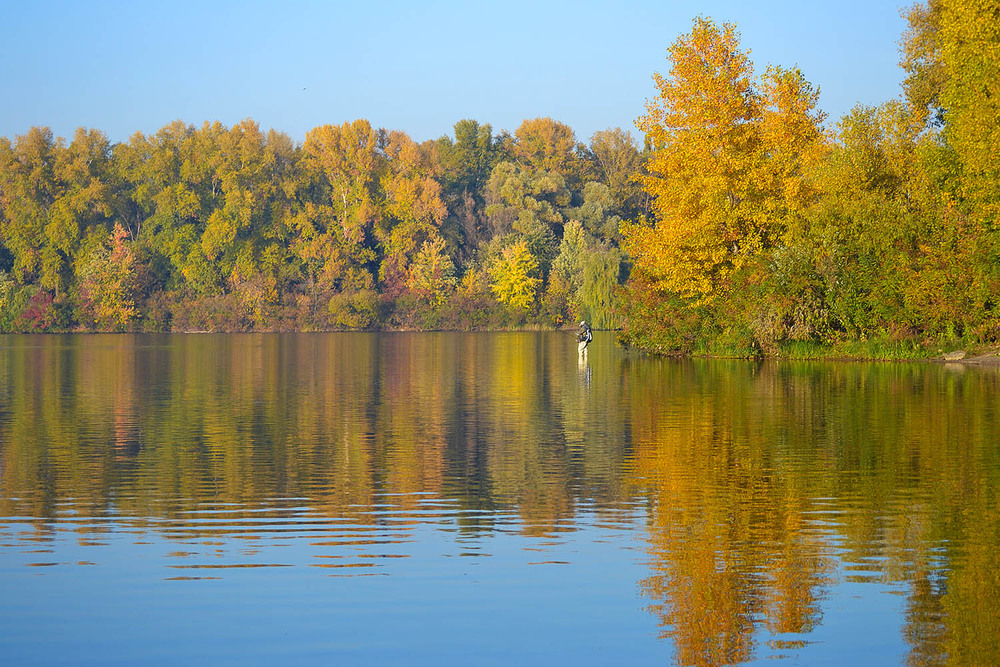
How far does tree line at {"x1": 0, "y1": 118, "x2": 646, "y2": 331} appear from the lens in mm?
101625

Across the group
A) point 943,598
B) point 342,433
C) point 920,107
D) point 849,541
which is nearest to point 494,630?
point 943,598

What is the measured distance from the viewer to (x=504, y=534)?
37.5 feet

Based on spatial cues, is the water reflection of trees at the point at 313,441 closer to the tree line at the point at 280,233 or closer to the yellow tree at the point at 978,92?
the yellow tree at the point at 978,92

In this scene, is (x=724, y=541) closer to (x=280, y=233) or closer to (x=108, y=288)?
(x=108, y=288)

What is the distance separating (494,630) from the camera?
26.8ft

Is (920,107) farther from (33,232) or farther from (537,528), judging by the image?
(33,232)

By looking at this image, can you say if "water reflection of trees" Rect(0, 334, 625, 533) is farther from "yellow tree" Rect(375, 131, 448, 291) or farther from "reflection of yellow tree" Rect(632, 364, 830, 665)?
"yellow tree" Rect(375, 131, 448, 291)

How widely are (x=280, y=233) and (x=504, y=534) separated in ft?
325

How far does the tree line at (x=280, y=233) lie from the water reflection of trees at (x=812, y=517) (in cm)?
7736

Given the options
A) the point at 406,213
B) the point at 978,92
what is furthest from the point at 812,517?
the point at 406,213

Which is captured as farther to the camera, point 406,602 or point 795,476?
point 795,476

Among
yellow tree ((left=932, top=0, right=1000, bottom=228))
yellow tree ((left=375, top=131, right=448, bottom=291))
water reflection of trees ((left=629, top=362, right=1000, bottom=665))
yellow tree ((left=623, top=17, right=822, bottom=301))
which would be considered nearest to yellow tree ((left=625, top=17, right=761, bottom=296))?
yellow tree ((left=623, top=17, right=822, bottom=301))

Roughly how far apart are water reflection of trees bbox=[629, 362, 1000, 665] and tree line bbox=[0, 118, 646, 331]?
77363 mm

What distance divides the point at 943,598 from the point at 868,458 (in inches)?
305
